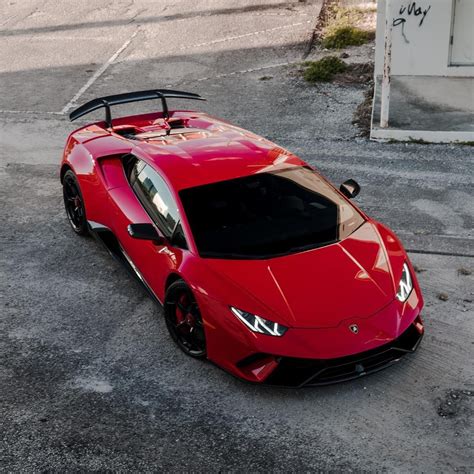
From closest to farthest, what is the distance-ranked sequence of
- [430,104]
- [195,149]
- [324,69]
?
[195,149] → [430,104] → [324,69]

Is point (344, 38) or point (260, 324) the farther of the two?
point (344, 38)

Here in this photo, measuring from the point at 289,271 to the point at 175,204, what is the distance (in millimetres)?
1193

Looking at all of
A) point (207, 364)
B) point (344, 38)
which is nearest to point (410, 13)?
point (344, 38)

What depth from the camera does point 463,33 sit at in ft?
41.0

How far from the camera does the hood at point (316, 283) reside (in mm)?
5965

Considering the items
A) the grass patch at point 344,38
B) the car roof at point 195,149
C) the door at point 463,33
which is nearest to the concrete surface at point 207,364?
the car roof at point 195,149

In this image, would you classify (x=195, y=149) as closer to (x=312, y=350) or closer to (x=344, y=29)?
(x=312, y=350)

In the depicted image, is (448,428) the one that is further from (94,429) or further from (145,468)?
(94,429)

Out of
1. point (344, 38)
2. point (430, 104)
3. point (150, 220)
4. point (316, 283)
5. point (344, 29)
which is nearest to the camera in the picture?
point (316, 283)

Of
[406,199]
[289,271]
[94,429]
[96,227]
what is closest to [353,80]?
[406,199]

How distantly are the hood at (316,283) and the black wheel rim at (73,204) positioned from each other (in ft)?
8.81

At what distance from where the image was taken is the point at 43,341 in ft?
22.9

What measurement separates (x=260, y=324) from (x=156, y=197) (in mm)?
1790

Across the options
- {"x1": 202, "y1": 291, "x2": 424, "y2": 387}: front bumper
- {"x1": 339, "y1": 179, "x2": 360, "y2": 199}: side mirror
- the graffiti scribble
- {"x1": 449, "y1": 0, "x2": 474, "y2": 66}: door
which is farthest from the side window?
{"x1": 449, "y1": 0, "x2": 474, "y2": 66}: door
